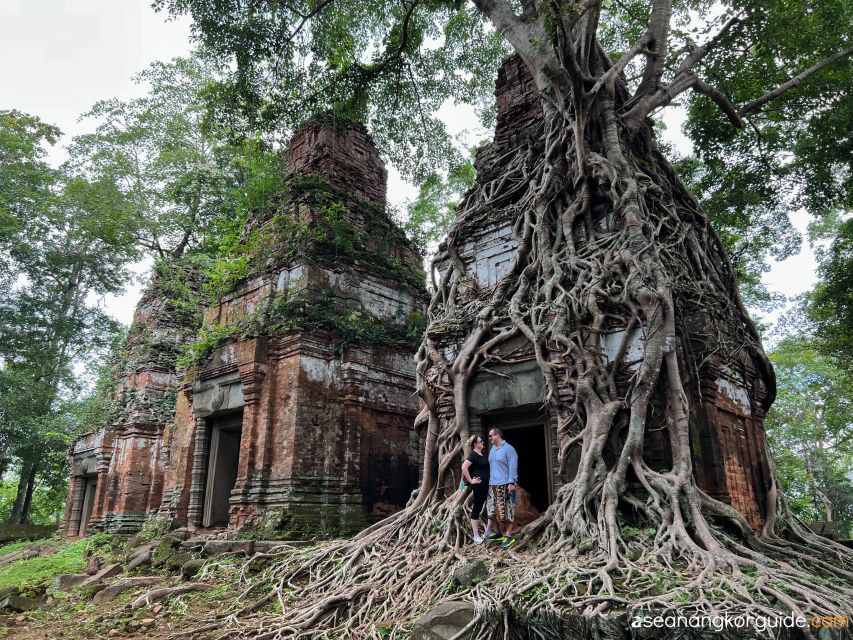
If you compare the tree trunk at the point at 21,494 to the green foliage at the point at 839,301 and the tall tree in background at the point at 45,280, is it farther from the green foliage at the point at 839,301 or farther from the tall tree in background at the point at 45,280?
the green foliage at the point at 839,301

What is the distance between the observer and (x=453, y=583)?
4.92 meters

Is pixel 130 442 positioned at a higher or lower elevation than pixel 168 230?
lower

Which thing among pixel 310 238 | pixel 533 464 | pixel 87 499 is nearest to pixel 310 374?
pixel 310 238

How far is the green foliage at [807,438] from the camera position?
20188 millimetres

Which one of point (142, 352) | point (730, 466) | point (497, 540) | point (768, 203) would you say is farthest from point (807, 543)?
point (142, 352)

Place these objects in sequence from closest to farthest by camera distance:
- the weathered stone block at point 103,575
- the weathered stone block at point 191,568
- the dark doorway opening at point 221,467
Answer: the weathered stone block at point 191,568 < the weathered stone block at point 103,575 < the dark doorway opening at point 221,467

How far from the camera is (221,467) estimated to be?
1013cm

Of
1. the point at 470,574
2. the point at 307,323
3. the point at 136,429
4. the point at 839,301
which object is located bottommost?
the point at 470,574

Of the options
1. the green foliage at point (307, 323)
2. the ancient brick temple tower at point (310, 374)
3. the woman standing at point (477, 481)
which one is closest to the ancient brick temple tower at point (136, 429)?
the ancient brick temple tower at point (310, 374)

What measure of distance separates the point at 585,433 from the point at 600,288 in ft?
5.41

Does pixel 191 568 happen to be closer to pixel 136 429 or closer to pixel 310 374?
pixel 310 374

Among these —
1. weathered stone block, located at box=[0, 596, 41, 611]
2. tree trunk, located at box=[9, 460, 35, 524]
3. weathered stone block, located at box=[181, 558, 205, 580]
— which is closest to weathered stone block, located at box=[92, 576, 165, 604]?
weathered stone block, located at box=[181, 558, 205, 580]

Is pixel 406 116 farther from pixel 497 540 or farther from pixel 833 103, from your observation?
pixel 497 540

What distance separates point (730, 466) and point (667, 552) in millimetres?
2193
